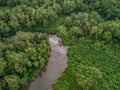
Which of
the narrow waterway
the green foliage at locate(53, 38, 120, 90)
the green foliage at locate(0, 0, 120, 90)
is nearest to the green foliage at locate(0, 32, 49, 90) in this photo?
the green foliage at locate(0, 0, 120, 90)

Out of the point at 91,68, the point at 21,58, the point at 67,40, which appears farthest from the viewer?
the point at 67,40

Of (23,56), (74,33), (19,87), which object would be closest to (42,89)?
(19,87)

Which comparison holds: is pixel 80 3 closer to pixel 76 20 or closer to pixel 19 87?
pixel 76 20

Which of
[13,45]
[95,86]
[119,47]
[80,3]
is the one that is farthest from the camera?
[80,3]

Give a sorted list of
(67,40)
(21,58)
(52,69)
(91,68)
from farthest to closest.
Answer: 1. (67,40)
2. (52,69)
3. (91,68)
4. (21,58)

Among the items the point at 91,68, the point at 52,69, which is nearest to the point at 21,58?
the point at 52,69

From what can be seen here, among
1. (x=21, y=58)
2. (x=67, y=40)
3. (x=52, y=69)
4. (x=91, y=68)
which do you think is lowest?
(x=52, y=69)

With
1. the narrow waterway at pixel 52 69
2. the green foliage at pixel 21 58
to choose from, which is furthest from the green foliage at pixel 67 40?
the narrow waterway at pixel 52 69

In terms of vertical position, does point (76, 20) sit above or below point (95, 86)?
above

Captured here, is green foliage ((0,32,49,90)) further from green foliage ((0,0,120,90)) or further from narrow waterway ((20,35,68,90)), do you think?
narrow waterway ((20,35,68,90))

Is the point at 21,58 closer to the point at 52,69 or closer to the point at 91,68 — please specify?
the point at 52,69
